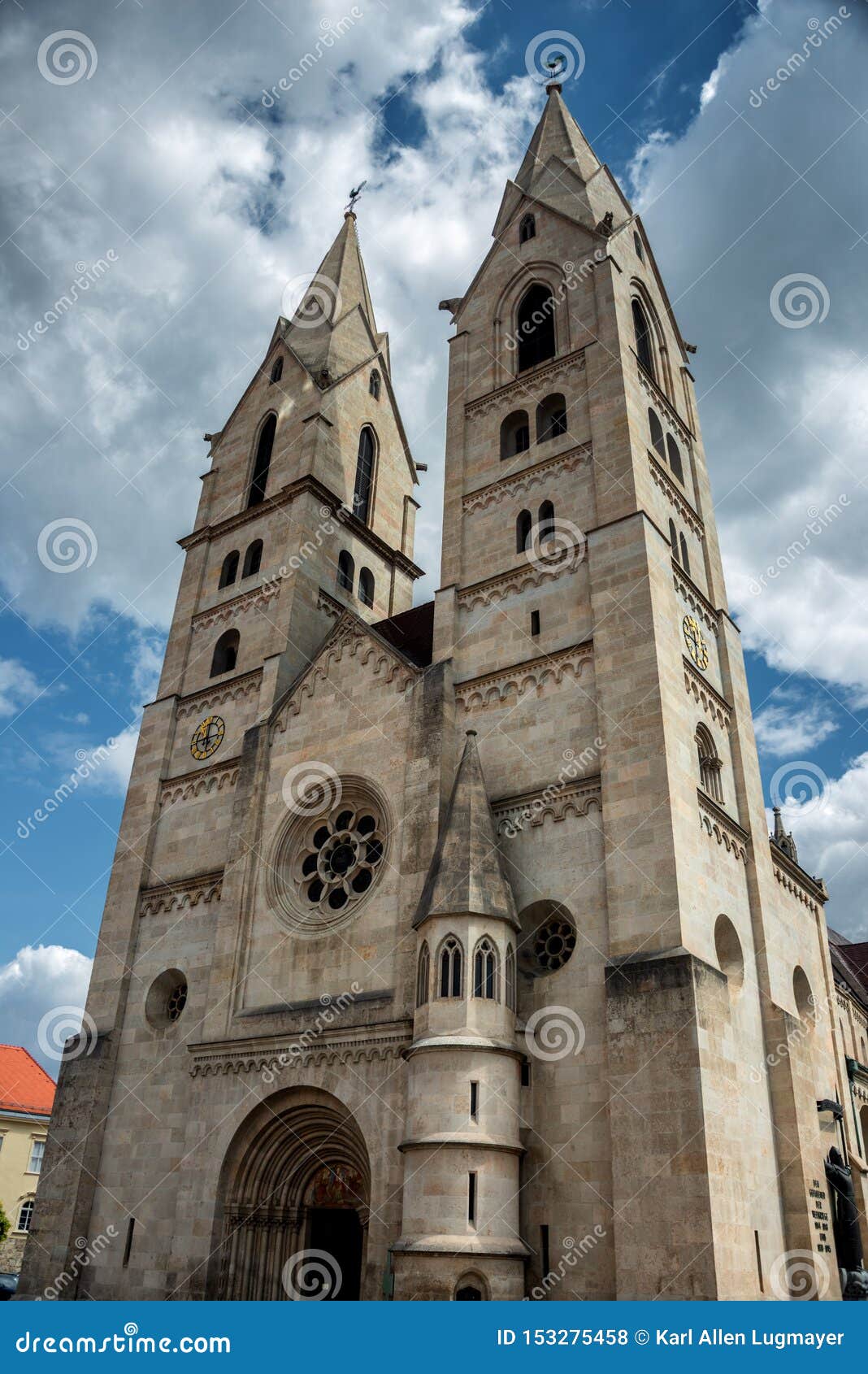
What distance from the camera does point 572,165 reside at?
28.2m

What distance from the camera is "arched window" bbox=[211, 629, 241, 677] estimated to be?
26047mm

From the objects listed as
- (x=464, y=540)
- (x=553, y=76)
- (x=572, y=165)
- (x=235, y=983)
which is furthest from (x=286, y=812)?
(x=553, y=76)

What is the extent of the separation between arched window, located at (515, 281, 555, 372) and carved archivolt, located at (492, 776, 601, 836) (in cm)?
1203

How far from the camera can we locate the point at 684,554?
22.9 m

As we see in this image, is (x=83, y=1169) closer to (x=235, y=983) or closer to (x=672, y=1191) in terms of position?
(x=235, y=983)

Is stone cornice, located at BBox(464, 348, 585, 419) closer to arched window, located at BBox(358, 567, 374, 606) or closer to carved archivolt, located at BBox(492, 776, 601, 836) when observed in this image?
arched window, located at BBox(358, 567, 374, 606)

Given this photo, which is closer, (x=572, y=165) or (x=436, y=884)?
(x=436, y=884)

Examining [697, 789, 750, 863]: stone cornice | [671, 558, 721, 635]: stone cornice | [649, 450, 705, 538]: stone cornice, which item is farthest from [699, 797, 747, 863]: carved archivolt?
[649, 450, 705, 538]: stone cornice

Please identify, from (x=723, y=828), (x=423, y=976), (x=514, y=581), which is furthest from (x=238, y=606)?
(x=723, y=828)

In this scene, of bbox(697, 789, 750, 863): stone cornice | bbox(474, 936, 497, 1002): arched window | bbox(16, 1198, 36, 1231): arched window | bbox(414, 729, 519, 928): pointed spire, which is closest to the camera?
bbox(474, 936, 497, 1002): arched window

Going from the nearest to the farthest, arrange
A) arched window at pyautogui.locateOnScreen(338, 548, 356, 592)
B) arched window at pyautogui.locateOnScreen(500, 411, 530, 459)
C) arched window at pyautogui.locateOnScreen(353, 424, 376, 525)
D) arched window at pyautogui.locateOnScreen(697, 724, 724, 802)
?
arched window at pyautogui.locateOnScreen(697, 724, 724, 802)
arched window at pyautogui.locateOnScreen(500, 411, 530, 459)
arched window at pyautogui.locateOnScreen(338, 548, 356, 592)
arched window at pyautogui.locateOnScreen(353, 424, 376, 525)

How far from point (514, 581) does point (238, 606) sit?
28.5 ft

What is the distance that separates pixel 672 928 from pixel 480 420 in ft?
47.6

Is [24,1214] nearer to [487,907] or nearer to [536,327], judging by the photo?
[487,907]
